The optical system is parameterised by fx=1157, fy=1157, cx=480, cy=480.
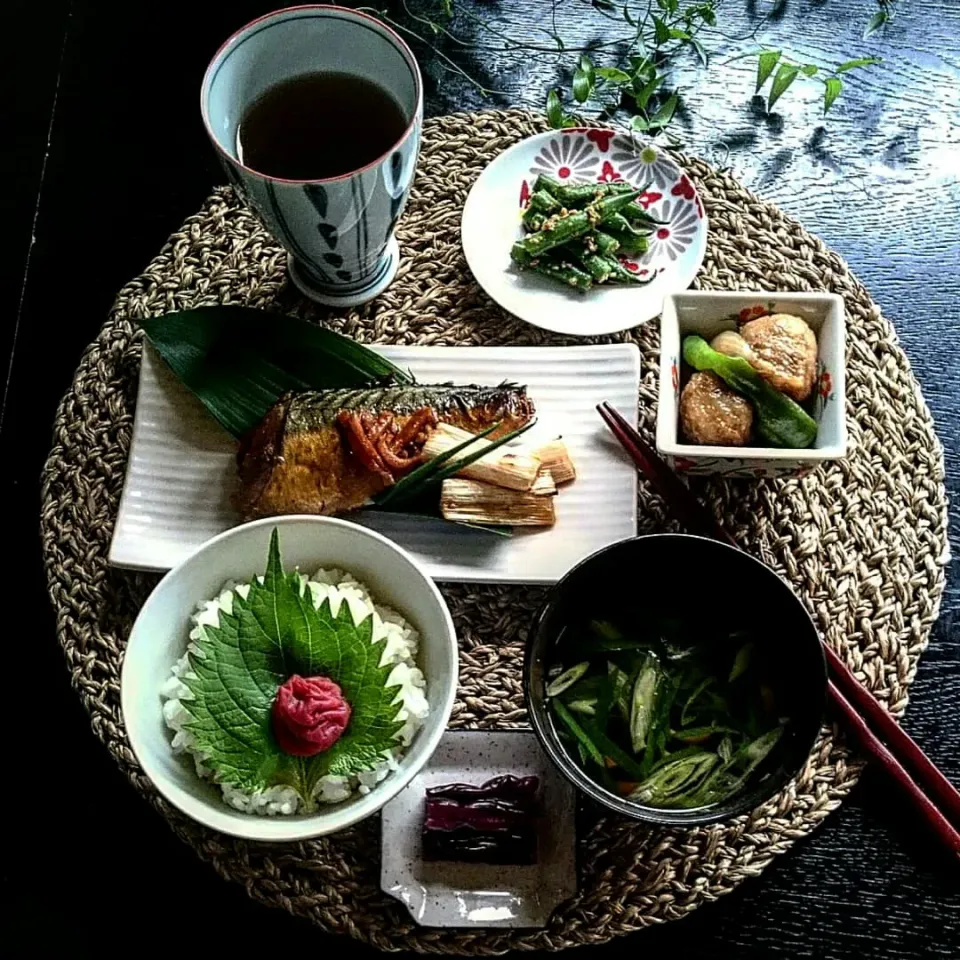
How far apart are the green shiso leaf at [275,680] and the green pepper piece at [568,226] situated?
0.68m

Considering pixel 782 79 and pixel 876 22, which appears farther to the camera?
pixel 876 22

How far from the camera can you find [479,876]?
5.22 ft

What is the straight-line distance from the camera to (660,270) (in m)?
1.87

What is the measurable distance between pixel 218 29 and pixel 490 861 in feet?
5.06

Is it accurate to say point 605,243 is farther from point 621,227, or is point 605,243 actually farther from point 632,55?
→ point 632,55

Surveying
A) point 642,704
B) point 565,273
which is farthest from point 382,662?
point 565,273

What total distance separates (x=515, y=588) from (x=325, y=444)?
0.36 meters

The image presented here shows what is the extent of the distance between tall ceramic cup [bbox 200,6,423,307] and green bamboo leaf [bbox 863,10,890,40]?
0.94 meters

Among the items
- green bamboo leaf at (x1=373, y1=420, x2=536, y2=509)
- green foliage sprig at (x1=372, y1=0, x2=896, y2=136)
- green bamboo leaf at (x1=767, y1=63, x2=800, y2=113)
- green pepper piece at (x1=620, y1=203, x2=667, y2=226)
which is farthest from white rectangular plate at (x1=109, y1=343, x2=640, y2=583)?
green bamboo leaf at (x1=767, y1=63, x2=800, y2=113)

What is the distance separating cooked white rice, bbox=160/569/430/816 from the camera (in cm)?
147

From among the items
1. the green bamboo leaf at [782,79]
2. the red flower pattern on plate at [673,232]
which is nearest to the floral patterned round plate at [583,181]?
the red flower pattern on plate at [673,232]

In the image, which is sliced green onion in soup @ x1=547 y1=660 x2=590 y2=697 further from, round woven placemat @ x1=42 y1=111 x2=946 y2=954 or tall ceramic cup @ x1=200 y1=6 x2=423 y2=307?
tall ceramic cup @ x1=200 y1=6 x2=423 y2=307

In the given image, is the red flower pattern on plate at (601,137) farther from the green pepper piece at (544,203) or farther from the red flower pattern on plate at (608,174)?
the green pepper piece at (544,203)

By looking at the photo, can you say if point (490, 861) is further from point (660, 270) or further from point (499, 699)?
point (660, 270)
